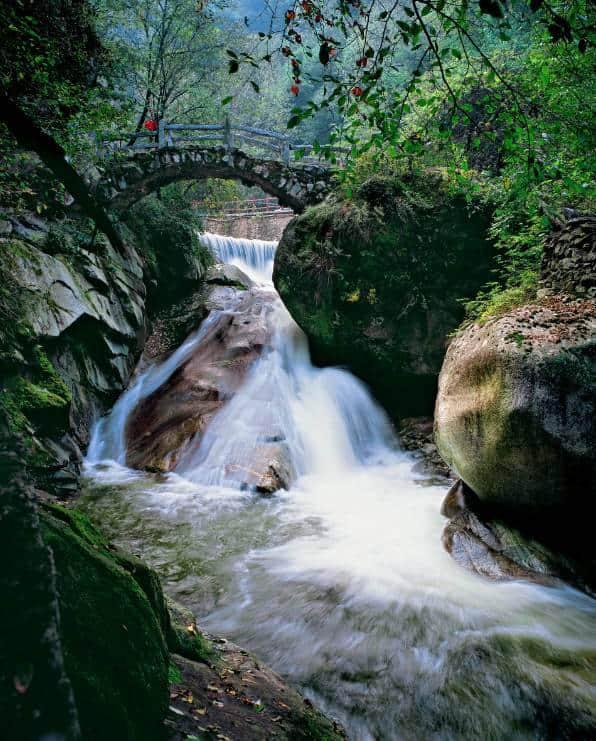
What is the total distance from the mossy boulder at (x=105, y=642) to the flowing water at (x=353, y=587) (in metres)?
1.69

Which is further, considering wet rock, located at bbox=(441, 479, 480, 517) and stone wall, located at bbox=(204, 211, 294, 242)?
stone wall, located at bbox=(204, 211, 294, 242)

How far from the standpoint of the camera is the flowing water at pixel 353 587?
9.34 ft

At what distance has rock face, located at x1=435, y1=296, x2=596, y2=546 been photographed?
369cm

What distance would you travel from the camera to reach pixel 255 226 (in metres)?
24.7

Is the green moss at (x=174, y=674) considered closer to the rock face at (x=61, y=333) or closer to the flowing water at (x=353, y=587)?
the flowing water at (x=353, y=587)

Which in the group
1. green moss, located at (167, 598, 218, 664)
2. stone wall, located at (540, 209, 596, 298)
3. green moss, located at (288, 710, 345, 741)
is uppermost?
stone wall, located at (540, 209, 596, 298)

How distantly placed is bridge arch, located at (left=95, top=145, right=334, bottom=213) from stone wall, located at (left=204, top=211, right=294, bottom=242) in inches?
480

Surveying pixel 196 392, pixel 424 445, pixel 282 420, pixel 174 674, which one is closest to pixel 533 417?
pixel 174 674

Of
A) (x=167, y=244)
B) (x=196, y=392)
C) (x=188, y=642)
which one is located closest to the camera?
(x=188, y=642)

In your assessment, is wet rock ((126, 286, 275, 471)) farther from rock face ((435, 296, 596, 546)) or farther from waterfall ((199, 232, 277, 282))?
waterfall ((199, 232, 277, 282))

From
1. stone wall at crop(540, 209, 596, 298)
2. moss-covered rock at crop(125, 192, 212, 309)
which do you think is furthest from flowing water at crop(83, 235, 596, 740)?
moss-covered rock at crop(125, 192, 212, 309)

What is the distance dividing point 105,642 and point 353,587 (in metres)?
3.20

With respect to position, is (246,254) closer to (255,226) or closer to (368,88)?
(255,226)

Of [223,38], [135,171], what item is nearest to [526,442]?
[135,171]
